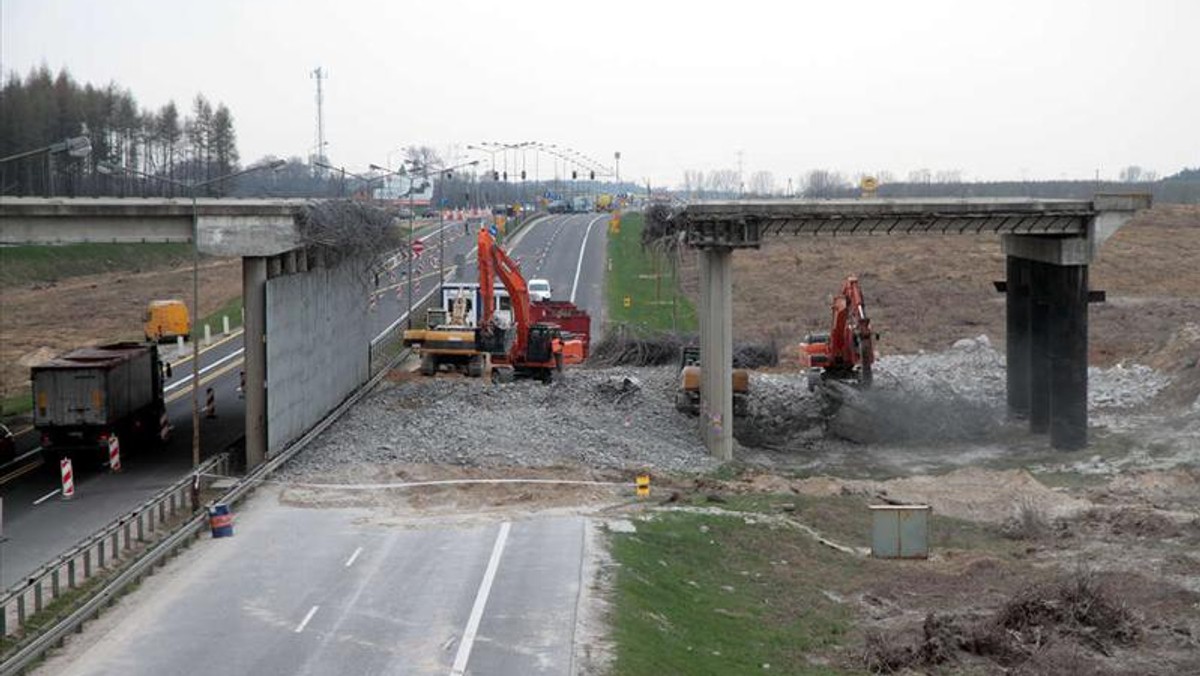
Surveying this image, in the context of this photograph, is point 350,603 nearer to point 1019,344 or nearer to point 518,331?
point 518,331

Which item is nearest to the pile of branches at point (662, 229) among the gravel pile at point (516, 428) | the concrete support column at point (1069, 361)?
the gravel pile at point (516, 428)

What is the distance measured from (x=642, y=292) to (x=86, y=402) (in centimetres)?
5867

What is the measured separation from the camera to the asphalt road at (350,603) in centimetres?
2330

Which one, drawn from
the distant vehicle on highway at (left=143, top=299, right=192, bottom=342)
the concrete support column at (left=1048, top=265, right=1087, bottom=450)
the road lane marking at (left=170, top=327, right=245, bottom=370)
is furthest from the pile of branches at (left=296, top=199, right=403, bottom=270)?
the distant vehicle on highway at (left=143, top=299, right=192, bottom=342)

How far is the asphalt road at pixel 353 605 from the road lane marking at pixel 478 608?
29 millimetres

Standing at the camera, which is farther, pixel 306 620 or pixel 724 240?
pixel 724 240

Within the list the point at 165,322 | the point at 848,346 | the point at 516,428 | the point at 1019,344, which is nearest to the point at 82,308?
the point at 165,322

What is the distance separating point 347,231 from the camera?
46000 millimetres

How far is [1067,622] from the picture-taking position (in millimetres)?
27906

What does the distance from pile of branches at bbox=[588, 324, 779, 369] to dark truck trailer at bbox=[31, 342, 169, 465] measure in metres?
25.5

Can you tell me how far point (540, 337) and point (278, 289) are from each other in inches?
645

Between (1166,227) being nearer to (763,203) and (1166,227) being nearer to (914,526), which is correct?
(763,203)

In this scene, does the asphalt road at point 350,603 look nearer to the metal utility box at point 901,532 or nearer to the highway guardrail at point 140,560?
the highway guardrail at point 140,560

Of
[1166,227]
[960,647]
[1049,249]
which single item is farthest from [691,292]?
[960,647]
